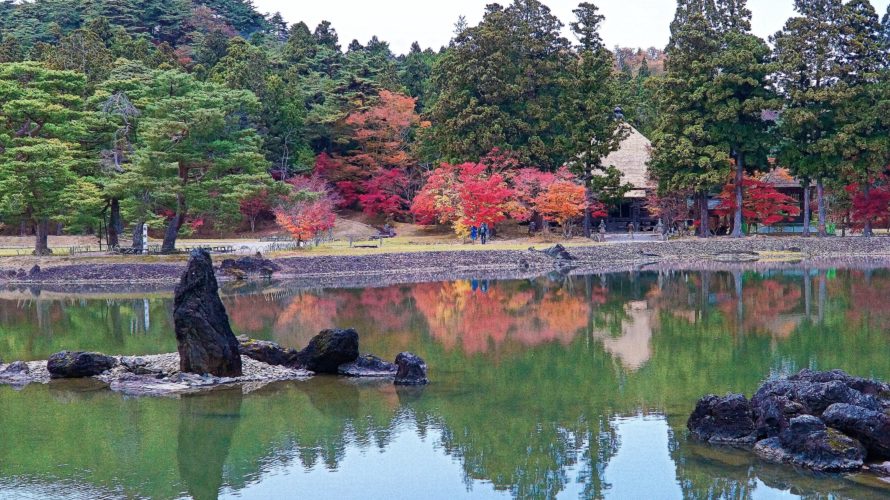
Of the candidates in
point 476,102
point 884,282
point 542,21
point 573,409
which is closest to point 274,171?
point 476,102

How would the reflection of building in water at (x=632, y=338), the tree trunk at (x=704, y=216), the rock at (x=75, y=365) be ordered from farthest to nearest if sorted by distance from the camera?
the tree trunk at (x=704, y=216), the reflection of building in water at (x=632, y=338), the rock at (x=75, y=365)

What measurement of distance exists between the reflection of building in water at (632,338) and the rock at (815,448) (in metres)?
5.26

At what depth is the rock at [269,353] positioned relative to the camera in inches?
623

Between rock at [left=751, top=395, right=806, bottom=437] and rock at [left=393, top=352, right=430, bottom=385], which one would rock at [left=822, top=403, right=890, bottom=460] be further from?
rock at [left=393, top=352, right=430, bottom=385]

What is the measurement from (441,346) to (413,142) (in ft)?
109

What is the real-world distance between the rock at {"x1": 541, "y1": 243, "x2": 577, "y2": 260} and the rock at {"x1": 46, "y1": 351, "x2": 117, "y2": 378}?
22915 millimetres

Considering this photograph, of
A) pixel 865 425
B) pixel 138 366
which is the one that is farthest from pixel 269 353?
pixel 865 425

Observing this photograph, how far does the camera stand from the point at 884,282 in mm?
27281

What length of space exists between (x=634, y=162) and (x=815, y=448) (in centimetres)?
3780

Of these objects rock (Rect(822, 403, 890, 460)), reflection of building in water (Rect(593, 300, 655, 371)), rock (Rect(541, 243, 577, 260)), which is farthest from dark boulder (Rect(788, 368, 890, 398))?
rock (Rect(541, 243, 577, 260))

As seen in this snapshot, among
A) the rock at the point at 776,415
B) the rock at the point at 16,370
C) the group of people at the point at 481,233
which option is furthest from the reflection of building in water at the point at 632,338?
the group of people at the point at 481,233

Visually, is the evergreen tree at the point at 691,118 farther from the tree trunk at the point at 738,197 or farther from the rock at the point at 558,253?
the rock at the point at 558,253

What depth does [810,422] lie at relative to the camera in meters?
9.81

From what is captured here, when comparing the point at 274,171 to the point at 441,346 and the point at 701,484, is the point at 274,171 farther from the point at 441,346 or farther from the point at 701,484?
the point at 701,484
